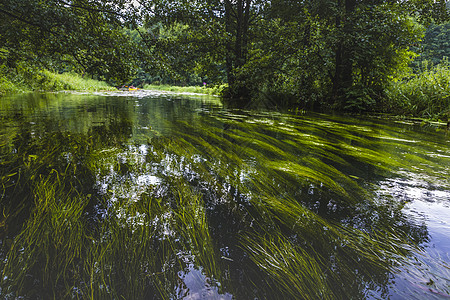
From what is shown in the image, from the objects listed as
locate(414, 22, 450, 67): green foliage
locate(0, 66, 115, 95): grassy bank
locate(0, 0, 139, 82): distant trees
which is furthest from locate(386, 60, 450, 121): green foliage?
locate(414, 22, 450, 67): green foliage

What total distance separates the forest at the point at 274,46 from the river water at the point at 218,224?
9.34 ft

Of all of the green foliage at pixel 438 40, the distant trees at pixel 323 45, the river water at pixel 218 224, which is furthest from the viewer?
the green foliage at pixel 438 40

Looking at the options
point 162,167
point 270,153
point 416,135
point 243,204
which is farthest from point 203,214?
point 416,135

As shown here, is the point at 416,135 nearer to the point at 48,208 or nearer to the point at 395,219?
the point at 395,219

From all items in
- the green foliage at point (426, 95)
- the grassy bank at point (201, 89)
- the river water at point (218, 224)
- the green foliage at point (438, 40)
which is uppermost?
the green foliage at point (438, 40)

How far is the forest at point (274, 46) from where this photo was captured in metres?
4.75

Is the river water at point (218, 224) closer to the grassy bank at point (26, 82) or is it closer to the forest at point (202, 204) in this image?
the forest at point (202, 204)

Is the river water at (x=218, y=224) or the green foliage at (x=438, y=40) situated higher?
the green foliage at (x=438, y=40)

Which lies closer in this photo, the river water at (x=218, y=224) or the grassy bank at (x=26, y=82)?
the river water at (x=218, y=224)

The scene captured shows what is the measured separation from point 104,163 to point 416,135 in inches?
218

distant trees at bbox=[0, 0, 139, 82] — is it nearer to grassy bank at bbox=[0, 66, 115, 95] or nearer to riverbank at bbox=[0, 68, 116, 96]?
grassy bank at bbox=[0, 66, 115, 95]

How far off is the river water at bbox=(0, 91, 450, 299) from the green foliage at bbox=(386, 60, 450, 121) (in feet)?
16.0

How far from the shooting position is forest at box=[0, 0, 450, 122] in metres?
4.75

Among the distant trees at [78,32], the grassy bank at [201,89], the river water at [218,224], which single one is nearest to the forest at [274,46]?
the distant trees at [78,32]
